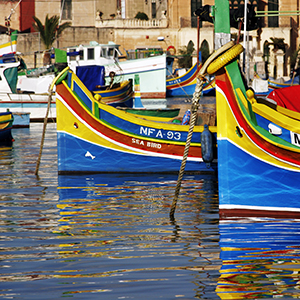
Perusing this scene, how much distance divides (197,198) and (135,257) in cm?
329

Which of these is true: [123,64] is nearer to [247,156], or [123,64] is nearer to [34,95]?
[34,95]

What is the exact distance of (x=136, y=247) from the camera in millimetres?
5922

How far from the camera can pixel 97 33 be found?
175 feet

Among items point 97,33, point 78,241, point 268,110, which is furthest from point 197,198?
point 97,33

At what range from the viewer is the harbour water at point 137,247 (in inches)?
186

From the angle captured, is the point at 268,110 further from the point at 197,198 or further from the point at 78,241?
the point at 78,241

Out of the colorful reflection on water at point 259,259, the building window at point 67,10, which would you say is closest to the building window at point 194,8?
the building window at point 67,10

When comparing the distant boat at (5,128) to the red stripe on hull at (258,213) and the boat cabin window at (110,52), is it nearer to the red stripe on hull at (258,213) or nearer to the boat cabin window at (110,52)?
the red stripe on hull at (258,213)

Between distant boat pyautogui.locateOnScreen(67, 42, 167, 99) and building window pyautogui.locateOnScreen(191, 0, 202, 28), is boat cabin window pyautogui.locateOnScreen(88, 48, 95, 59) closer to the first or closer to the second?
distant boat pyautogui.locateOnScreen(67, 42, 167, 99)

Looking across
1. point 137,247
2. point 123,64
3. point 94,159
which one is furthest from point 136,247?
point 123,64

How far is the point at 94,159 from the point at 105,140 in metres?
0.48

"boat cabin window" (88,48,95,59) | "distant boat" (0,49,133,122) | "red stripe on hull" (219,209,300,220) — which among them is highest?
"boat cabin window" (88,48,95,59)

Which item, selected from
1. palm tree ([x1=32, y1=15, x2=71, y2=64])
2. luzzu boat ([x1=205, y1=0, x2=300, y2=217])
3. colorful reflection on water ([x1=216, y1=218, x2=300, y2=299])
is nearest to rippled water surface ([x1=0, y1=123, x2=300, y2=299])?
colorful reflection on water ([x1=216, y1=218, x2=300, y2=299])

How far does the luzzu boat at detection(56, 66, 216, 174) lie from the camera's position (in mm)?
10938
